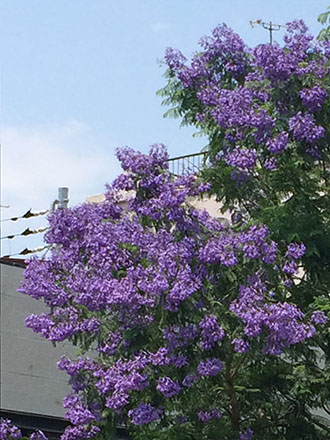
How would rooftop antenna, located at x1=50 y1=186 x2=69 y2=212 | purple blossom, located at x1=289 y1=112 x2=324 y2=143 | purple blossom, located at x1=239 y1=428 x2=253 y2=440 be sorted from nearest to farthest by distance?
1. purple blossom, located at x1=289 y1=112 x2=324 y2=143
2. purple blossom, located at x1=239 y1=428 x2=253 y2=440
3. rooftop antenna, located at x1=50 y1=186 x2=69 y2=212

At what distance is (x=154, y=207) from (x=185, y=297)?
43.8 inches

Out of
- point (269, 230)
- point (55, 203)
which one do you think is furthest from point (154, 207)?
point (55, 203)

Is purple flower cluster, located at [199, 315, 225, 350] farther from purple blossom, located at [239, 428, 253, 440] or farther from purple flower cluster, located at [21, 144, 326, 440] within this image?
purple blossom, located at [239, 428, 253, 440]

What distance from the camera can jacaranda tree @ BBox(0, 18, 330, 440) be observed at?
1247 cm

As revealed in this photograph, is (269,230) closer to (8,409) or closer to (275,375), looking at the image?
(275,375)

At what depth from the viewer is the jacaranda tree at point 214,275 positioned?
12469 mm

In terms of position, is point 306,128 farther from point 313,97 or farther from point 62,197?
point 62,197

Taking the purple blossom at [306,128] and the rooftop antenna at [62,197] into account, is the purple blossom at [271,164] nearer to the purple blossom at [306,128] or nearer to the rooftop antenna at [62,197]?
the purple blossom at [306,128]

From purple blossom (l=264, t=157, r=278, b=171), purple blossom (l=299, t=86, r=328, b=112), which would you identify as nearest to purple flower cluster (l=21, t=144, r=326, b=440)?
purple blossom (l=264, t=157, r=278, b=171)

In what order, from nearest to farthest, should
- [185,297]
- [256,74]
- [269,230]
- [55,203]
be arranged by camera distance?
[185,297]
[269,230]
[256,74]
[55,203]

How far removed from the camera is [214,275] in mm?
12758

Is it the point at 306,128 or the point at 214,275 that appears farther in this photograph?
the point at 306,128

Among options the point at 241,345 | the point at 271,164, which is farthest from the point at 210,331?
the point at 271,164

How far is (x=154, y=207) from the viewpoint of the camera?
41.2 ft
